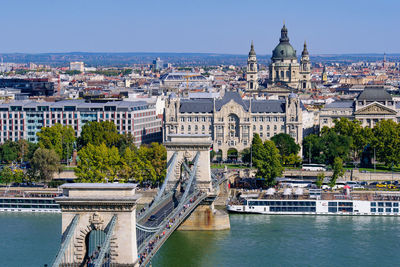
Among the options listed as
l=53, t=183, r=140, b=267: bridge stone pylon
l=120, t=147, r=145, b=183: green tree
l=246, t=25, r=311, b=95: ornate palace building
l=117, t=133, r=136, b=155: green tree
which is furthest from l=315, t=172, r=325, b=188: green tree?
l=246, t=25, r=311, b=95: ornate palace building

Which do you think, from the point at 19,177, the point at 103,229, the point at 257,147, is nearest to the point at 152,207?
the point at 103,229

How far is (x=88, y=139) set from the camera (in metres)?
56.7

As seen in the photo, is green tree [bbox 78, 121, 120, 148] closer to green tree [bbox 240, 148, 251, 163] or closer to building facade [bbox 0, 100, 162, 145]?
building facade [bbox 0, 100, 162, 145]

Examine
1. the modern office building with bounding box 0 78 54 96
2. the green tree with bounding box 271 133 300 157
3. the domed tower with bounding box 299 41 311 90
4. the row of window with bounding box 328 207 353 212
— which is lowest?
the row of window with bounding box 328 207 353 212

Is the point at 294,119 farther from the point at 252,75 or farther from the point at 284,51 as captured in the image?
the point at 284,51

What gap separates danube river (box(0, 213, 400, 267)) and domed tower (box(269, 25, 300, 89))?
55436 mm

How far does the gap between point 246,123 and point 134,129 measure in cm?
800

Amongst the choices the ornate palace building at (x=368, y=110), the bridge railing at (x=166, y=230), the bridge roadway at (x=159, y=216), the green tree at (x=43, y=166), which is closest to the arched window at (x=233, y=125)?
the ornate palace building at (x=368, y=110)

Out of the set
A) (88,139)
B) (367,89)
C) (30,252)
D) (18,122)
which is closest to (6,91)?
(18,122)

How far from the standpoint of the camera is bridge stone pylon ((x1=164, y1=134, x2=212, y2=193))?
38625 millimetres

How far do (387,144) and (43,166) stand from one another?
20.6 metres

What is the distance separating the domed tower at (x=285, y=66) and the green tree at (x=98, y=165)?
49991 mm

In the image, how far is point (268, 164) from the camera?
48156 mm

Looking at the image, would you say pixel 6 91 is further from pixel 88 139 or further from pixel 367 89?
pixel 367 89
